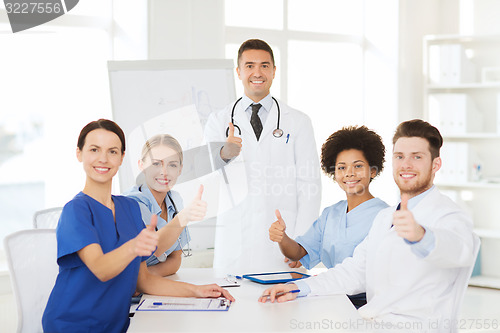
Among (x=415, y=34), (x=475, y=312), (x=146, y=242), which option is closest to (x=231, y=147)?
(x=146, y=242)

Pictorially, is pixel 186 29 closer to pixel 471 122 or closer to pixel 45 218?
pixel 45 218

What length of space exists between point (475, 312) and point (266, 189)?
1828mm

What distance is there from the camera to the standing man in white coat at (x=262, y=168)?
2.50m

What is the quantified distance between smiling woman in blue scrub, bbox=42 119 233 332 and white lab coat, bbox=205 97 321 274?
34.1 inches

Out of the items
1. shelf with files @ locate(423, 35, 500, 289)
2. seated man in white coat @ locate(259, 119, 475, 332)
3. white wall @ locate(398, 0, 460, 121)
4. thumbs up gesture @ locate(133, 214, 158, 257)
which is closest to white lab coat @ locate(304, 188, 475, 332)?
seated man in white coat @ locate(259, 119, 475, 332)

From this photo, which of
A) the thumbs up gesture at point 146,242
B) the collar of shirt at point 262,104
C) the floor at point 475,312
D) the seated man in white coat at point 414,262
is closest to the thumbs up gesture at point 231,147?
the collar of shirt at point 262,104

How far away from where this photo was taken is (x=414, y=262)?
61.9 inches

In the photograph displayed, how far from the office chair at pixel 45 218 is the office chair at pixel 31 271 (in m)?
0.42

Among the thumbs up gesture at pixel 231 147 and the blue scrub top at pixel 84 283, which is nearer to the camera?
the blue scrub top at pixel 84 283

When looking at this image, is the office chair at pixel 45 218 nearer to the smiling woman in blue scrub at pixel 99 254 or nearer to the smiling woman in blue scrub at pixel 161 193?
the smiling woman in blue scrub at pixel 161 193

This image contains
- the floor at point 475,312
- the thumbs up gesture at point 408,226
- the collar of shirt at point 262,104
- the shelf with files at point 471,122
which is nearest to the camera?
the thumbs up gesture at point 408,226

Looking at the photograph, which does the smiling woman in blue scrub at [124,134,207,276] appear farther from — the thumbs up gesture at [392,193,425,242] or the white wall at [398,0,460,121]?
the white wall at [398,0,460,121]

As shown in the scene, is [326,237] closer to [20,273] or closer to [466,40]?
[20,273]

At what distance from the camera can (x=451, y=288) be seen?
155 centimetres
